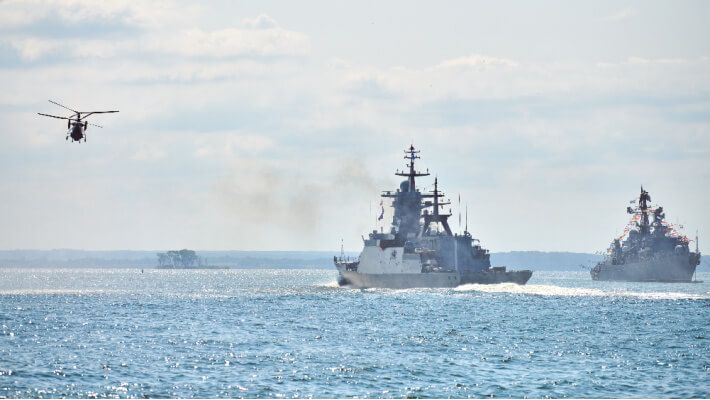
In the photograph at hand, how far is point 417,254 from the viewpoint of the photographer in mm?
131750

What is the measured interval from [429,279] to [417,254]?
327 cm

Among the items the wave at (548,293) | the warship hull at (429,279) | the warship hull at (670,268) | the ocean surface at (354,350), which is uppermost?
the warship hull at (670,268)

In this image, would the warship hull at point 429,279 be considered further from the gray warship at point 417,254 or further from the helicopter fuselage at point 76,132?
the helicopter fuselage at point 76,132

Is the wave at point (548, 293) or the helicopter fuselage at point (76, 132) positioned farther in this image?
the wave at point (548, 293)

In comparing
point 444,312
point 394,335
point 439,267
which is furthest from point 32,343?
point 439,267

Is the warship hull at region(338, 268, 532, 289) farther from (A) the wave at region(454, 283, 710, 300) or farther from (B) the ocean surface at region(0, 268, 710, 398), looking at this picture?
(B) the ocean surface at region(0, 268, 710, 398)

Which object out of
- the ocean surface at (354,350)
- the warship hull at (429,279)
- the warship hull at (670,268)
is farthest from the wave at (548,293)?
the warship hull at (670,268)

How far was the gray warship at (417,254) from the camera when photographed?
132 m

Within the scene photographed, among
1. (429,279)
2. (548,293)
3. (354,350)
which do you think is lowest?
(354,350)

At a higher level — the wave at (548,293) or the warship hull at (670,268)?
the warship hull at (670,268)

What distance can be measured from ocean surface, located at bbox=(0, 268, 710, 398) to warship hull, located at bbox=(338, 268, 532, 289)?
105 ft

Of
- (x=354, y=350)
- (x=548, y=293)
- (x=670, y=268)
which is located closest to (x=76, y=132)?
(x=354, y=350)

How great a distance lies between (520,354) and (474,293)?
63.9 meters

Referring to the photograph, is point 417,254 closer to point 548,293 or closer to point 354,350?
point 548,293
